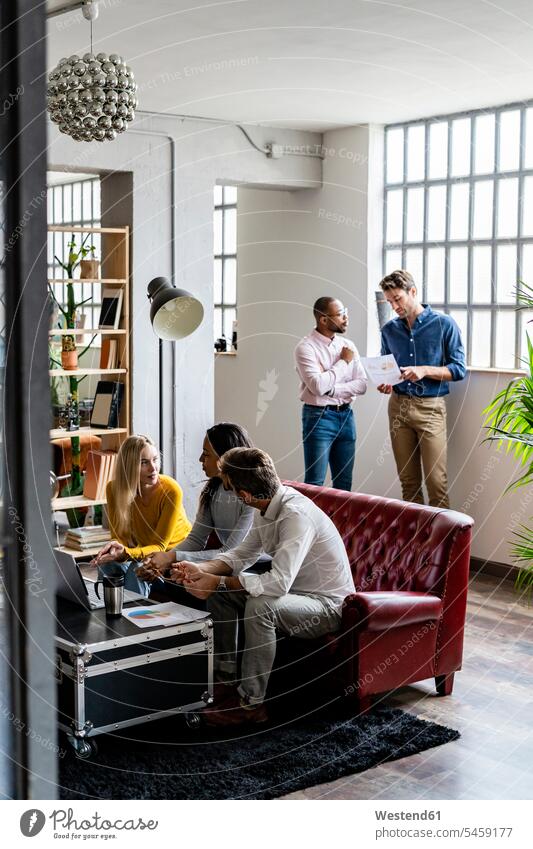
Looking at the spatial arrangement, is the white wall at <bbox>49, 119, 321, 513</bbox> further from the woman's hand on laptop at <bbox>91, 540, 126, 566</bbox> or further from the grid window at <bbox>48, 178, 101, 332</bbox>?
the grid window at <bbox>48, 178, 101, 332</bbox>

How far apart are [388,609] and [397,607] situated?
0.17 ft

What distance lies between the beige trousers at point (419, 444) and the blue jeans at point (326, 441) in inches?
11.1

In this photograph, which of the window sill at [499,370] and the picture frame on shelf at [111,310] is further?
the picture frame on shelf at [111,310]

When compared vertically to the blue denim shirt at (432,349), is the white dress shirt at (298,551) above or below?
below

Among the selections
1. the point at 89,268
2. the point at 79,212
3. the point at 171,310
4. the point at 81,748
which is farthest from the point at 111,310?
the point at 79,212

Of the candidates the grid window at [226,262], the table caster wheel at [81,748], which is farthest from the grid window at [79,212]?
the table caster wheel at [81,748]

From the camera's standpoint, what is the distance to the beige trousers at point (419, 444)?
579 cm

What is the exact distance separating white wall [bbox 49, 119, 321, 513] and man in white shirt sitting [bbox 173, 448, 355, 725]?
106 inches

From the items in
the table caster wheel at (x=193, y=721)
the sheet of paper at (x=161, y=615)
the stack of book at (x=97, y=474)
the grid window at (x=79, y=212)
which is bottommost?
the table caster wheel at (x=193, y=721)

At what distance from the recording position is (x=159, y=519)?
4254mm
